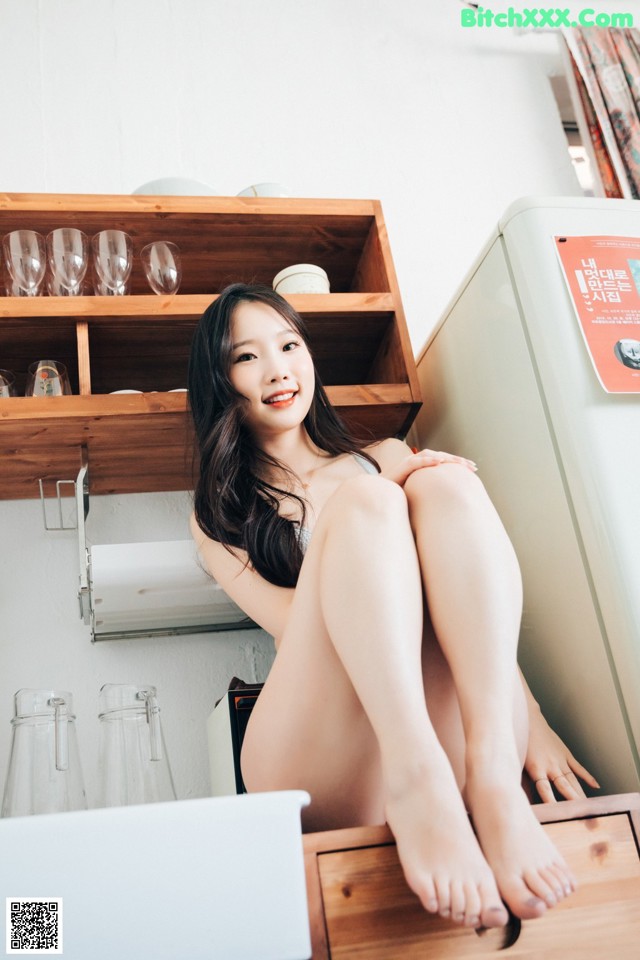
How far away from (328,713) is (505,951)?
0.30m

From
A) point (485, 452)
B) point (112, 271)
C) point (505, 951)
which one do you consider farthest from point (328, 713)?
point (112, 271)

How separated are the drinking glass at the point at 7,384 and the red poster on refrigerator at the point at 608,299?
3.25 ft

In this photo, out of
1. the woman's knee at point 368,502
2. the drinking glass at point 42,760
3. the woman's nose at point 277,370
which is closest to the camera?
the woman's knee at point 368,502

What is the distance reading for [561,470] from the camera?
1225 millimetres

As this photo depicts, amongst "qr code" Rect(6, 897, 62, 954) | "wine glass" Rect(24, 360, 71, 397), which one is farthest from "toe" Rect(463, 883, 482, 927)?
"wine glass" Rect(24, 360, 71, 397)

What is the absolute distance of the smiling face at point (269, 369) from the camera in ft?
4.78

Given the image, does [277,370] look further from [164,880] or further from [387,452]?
[164,880]

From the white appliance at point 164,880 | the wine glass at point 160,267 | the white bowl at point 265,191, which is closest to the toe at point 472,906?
the white appliance at point 164,880

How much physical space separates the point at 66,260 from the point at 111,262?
83mm

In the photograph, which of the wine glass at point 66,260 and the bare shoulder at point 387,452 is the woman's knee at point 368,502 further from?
the wine glass at point 66,260

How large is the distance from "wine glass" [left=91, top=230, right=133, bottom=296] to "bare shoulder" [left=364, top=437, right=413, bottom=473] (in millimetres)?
581

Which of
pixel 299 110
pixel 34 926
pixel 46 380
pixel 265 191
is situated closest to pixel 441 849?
pixel 34 926

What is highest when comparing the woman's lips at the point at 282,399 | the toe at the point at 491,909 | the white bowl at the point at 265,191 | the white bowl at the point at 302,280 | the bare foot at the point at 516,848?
the white bowl at the point at 265,191

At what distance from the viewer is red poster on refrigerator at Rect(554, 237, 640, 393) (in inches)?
48.6
